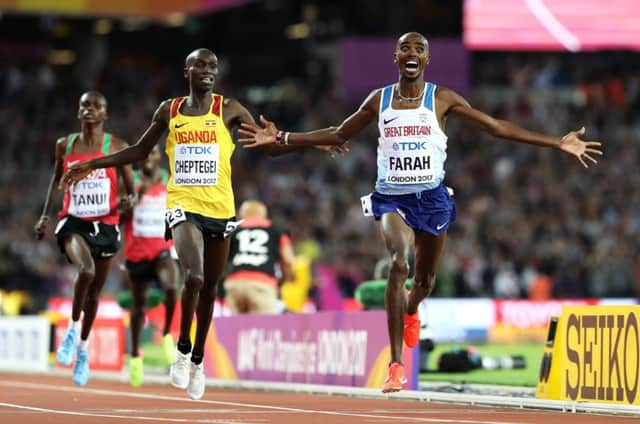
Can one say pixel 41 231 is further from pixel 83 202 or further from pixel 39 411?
pixel 39 411

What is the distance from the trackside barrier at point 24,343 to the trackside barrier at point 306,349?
3821 mm

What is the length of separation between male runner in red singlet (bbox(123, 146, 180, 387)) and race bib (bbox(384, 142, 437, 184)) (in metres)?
5.81

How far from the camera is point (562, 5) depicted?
31828 mm

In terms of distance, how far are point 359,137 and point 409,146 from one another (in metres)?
26.2

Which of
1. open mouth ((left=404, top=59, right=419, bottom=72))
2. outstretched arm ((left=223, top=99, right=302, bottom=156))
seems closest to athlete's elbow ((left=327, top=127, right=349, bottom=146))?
outstretched arm ((left=223, top=99, right=302, bottom=156))

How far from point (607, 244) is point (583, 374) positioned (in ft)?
70.6

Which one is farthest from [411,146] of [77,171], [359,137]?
[359,137]

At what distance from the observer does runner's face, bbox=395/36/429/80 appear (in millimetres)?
11383

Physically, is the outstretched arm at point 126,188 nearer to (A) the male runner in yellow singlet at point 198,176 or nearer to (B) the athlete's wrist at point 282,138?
(A) the male runner in yellow singlet at point 198,176

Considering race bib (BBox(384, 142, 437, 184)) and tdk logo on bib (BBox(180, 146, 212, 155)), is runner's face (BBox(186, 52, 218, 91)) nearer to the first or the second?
tdk logo on bib (BBox(180, 146, 212, 155))

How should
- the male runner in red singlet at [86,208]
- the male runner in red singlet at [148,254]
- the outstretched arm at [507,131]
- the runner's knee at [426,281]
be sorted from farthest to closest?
1. the male runner in red singlet at [148,254]
2. the male runner in red singlet at [86,208]
3. the runner's knee at [426,281]
4. the outstretched arm at [507,131]

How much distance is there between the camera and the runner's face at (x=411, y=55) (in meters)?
11.4

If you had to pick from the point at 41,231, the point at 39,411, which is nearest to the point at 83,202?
the point at 41,231

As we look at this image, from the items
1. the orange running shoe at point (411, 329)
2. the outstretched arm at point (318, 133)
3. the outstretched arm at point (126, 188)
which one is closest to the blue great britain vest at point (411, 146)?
the outstretched arm at point (318, 133)
